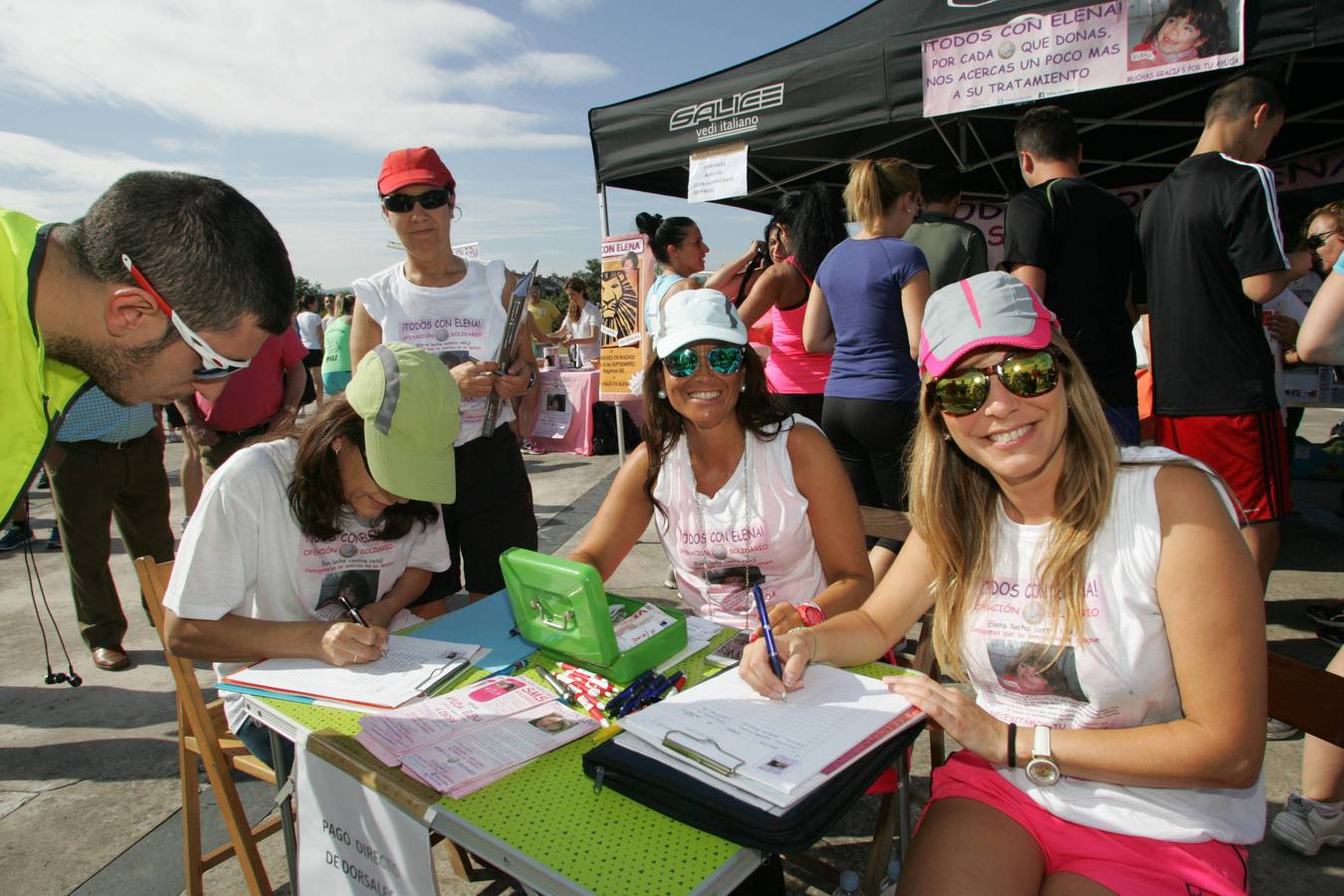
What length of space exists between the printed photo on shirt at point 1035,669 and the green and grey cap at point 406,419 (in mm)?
1301

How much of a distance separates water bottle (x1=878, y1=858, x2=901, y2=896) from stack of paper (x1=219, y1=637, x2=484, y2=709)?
40.6 inches

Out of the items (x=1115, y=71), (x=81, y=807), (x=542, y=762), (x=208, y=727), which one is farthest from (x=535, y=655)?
(x=1115, y=71)

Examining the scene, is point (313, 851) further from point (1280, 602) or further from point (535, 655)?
point (1280, 602)

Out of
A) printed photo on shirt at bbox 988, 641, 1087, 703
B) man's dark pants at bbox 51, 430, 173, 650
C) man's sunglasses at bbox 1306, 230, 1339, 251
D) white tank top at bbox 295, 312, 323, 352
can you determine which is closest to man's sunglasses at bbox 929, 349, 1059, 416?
printed photo on shirt at bbox 988, 641, 1087, 703

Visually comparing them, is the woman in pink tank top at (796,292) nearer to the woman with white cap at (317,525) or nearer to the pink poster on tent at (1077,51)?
the pink poster on tent at (1077,51)

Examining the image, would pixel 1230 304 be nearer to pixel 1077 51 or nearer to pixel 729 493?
pixel 1077 51

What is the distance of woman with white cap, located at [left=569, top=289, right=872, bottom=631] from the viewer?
6.76 feet

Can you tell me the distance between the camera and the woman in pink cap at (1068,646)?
4.00ft

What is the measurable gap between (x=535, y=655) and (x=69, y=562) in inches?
121

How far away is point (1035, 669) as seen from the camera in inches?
54.2

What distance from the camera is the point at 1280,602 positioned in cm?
373

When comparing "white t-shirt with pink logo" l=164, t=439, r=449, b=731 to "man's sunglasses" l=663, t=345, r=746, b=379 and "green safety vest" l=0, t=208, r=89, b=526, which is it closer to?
"green safety vest" l=0, t=208, r=89, b=526

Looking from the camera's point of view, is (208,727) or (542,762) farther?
(208,727)

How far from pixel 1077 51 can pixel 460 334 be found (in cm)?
323
